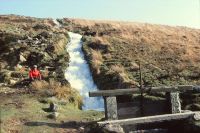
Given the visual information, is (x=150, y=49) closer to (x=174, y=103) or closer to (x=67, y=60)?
(x=67, y=60)

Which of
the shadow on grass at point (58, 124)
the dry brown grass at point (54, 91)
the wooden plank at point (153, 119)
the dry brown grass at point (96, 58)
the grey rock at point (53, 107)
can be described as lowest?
the shadow on grass at point (58, 124)

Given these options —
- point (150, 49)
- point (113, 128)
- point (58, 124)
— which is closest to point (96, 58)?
point (150, 49)

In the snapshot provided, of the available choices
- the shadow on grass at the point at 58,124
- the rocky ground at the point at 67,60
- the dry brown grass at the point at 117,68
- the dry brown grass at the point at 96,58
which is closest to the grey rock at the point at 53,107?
the rocky ground at the point at 67,60

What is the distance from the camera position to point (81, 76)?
35.1 metres

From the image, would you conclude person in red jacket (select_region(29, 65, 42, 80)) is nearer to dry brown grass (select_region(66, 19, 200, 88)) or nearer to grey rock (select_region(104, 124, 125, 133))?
dry brown grass (select_region(66, 19, 200, 88))

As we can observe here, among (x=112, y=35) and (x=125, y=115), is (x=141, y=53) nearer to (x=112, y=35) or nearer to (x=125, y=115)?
(x=112, y=35)

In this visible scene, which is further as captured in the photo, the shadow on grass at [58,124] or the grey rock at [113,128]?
the shadow on grass at [58,124]

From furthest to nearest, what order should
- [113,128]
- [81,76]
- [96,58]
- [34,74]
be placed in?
1. [96,58]
2. [81,76]
3. [34,74]
4. [113,128]

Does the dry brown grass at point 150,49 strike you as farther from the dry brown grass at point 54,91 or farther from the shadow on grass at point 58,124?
the shadow on grass at point 58,124

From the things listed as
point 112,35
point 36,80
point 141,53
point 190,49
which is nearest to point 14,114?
point 36,80

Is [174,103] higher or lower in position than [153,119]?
higher

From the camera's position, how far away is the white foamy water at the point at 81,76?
1132 inches

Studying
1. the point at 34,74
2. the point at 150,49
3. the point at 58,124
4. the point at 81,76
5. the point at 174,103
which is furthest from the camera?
the point at 150,49

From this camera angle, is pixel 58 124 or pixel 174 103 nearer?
pixel 58 124
